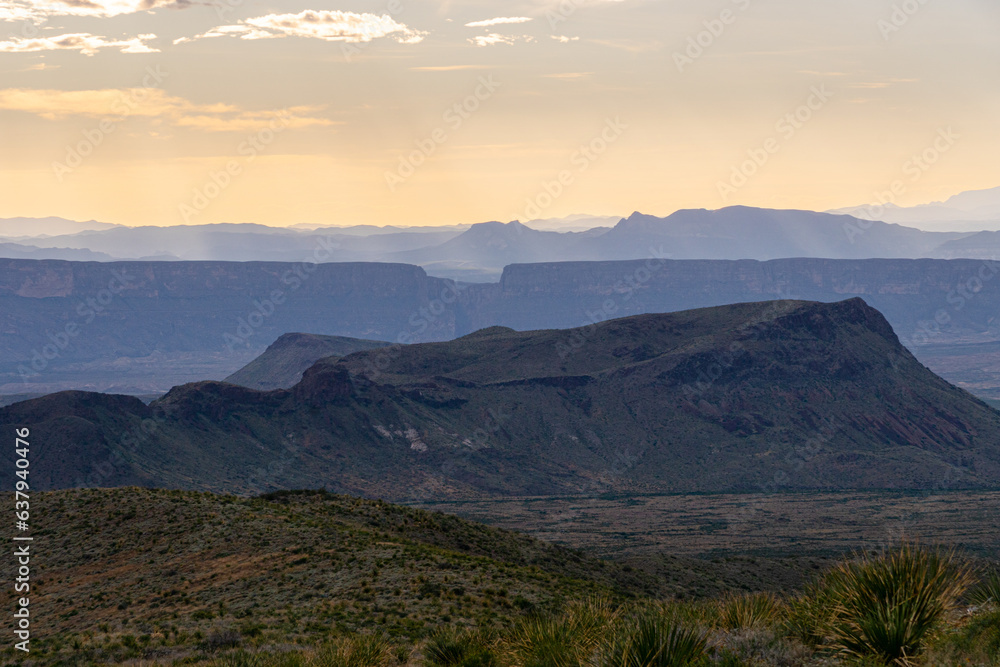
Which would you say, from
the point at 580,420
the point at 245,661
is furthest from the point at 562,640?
the point at 580,420

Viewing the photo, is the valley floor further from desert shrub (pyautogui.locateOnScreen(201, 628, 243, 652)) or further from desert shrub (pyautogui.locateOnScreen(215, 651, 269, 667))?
desert shrub (pyautogui.locateOnScreen(215, 651, 269, 667))

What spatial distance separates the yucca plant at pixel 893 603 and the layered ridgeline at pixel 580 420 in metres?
108

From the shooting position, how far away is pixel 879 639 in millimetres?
17859

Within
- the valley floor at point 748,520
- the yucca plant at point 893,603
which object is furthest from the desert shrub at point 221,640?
the valley floor at point 748,520

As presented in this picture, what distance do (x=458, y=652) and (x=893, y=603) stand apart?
Answer: 933 centimetres

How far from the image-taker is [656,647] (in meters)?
17.8

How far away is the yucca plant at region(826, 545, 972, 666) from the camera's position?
1780 centimetres

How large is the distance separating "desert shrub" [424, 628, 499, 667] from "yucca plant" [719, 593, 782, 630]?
196 inches

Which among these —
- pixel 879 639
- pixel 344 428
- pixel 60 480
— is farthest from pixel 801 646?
pixel 344 428

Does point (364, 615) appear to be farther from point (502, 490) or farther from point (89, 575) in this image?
point (502, 490)

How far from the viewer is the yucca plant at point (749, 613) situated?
821 inches

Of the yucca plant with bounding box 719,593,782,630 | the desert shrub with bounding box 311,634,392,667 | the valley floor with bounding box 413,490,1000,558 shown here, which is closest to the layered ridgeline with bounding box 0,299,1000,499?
the valley floor with bounding box 413,490,1000,558

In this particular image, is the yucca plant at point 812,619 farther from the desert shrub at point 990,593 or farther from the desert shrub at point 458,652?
the desert shrub at point 458,652

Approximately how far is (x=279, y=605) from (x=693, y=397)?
129m
